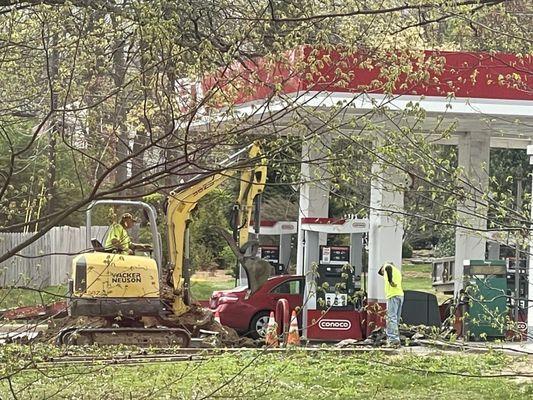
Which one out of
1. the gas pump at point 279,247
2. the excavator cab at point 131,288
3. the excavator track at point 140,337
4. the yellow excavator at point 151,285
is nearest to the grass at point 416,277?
the gas pump at point 279,247

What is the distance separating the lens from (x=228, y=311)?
21.7 m

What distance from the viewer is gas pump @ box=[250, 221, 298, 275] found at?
2548 cm

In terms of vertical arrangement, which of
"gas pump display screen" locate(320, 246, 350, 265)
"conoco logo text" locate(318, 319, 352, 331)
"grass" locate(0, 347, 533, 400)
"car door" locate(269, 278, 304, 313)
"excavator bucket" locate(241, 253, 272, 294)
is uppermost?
"gas pump display screen" locate(320, 246, 350, 265)

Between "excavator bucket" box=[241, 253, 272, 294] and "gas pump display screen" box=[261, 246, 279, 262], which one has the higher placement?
"gas pump display screen" box=[261, 246, 279, 262]

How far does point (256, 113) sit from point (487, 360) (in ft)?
21.8

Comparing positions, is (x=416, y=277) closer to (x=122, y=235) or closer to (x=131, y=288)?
(x=131, y=288)

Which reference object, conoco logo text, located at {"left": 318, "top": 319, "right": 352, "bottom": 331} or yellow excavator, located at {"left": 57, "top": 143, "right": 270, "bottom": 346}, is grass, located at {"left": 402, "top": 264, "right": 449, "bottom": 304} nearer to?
conoco logo text, located at {"left": 318, "top": 319, "right": 352, "bottom": 331}

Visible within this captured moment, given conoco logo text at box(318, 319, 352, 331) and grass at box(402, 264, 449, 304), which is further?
grass at box(402, 264, 449, 304)

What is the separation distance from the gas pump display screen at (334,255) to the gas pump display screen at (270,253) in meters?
5.13

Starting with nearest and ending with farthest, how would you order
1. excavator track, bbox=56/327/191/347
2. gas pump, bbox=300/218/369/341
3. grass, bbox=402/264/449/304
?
excavator track, bbox=56/327/191/347 → gas pump, bbox=300/218/369/341 → grass, bbox=402/264/449/304

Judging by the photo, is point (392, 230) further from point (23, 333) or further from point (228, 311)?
point (23, 333)

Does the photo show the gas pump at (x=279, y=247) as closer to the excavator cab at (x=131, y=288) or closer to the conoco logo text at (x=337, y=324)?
the conoco logo text at (x=337, y=324)

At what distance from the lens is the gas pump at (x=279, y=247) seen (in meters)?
25.5

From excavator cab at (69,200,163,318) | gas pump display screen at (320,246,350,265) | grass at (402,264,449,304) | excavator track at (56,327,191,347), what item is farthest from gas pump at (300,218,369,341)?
grass at (402,264,449,304)
